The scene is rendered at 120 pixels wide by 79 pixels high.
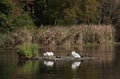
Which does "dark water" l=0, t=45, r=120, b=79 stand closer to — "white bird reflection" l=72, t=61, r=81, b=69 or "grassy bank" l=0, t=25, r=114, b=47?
"white bird reflection" l=72, t=61, r=81, b=69

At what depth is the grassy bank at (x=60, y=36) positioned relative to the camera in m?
59.9

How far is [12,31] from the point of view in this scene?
64438 millimetres

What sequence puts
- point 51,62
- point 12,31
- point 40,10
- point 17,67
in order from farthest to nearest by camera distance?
1. point 40,10
2. point 12,31
3. point 51,62
4. point 17,67

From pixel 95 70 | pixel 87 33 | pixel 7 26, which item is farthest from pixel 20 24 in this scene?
pixel 95 70

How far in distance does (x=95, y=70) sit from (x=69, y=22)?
42550mm

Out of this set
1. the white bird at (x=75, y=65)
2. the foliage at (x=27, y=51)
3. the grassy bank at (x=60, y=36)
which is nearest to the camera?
the white bird at (x=75, y=65)

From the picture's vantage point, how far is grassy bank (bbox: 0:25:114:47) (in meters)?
59.9

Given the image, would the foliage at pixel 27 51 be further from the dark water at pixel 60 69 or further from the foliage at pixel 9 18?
the foliage at pixel 9 18

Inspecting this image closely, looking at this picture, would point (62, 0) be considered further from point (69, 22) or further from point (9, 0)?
point (9, 0)

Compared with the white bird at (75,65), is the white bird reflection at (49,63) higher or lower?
higher

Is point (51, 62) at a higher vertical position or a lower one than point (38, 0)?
lower

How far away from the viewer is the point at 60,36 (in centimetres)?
6222

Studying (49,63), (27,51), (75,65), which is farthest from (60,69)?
(27,51)

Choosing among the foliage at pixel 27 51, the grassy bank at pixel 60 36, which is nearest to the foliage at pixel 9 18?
the grassy bank at pixel 60 36
